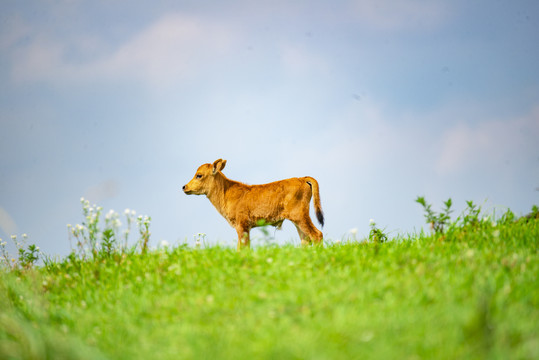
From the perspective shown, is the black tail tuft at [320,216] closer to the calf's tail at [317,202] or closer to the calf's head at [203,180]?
the calf's tail at [317,202]

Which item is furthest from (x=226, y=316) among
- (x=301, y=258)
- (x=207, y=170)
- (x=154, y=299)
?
(x=207, y=170)

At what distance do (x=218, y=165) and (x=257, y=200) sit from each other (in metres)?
1.33

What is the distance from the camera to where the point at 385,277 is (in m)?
5.87

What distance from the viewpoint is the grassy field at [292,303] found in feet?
13.9

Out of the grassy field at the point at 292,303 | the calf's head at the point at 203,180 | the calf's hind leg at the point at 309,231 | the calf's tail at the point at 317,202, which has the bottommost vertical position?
the grassy field at the point at 292,303

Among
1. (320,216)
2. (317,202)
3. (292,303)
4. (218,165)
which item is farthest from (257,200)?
(292,303)

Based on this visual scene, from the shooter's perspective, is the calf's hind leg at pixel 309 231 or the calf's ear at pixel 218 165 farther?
the calf's ear at pixel 218 165

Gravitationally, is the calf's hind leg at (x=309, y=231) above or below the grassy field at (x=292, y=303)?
above

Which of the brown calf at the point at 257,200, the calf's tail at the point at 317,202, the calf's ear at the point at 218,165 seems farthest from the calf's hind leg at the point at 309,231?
the calf's ear at the point at 218,165

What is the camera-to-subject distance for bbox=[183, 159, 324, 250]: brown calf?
1070cm

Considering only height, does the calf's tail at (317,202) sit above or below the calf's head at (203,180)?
below

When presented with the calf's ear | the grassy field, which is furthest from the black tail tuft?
the calf's ear

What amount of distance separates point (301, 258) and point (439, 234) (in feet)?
9.52

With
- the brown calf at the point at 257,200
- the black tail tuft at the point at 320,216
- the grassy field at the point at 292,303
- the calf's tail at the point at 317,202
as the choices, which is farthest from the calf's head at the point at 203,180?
the grassy field at the point at 292,303
